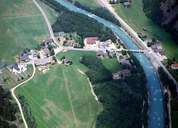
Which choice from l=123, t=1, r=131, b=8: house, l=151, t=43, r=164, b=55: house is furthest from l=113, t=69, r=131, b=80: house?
l=123, t=1, r=131, b=8: house

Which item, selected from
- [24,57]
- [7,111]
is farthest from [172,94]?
[7,111]

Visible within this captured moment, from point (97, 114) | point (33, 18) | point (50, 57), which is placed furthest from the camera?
point (33, 18)

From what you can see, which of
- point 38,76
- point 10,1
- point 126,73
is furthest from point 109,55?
point 10,1

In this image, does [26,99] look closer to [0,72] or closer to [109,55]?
[0,72]

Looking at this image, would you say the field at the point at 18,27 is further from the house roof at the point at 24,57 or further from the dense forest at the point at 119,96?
the dense forest at the point at 119,96

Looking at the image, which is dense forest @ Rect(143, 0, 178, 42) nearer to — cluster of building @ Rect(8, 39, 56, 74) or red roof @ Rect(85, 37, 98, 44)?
red roof @ Rect(85, 37, 98, 44)

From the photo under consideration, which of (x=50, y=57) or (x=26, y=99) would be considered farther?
(x=50, y=57)
